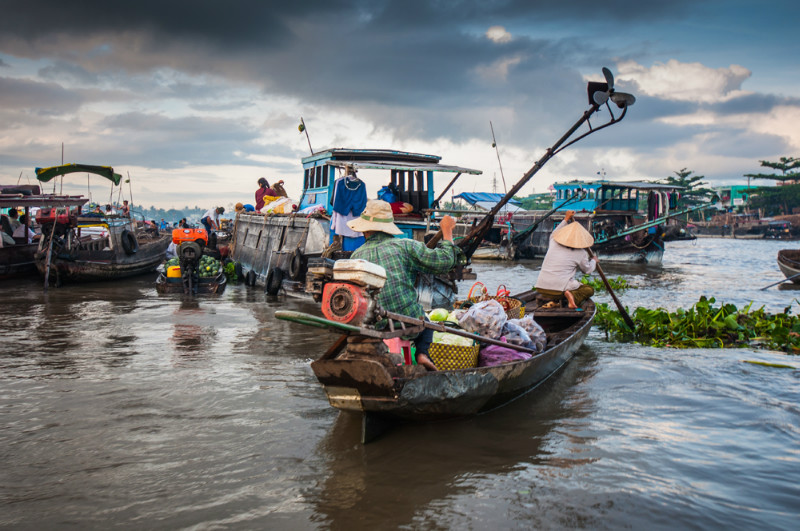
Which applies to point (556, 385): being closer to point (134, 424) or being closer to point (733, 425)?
point (733, 425)

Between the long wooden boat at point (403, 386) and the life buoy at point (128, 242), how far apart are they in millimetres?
14636

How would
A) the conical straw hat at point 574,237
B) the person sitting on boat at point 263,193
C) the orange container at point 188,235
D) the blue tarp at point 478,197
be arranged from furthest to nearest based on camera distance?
the blue tarp at point 478,197
the person sitting on boat at point 263,193
the orange container at point 188,235
the conical straw hat at point 574,237

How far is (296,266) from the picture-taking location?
13.4 m

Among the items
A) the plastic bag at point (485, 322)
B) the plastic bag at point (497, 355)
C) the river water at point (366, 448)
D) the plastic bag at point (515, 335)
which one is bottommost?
the river water at point (366, 448)

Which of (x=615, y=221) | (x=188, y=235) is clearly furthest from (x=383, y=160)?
(x=615, y=221)

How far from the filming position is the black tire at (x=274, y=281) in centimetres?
1416

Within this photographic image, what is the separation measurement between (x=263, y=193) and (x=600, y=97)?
12949mm

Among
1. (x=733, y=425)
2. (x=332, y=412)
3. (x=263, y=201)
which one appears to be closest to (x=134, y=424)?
(x=332, y=412)

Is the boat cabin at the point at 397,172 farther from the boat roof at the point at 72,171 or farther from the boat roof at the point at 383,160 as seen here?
the boat roof at the point at 72,171

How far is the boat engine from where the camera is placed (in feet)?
14.4

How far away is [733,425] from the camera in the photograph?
217 inches

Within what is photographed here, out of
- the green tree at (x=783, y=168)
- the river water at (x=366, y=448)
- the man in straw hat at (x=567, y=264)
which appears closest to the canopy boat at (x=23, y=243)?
the river water at (x=366, y=448)

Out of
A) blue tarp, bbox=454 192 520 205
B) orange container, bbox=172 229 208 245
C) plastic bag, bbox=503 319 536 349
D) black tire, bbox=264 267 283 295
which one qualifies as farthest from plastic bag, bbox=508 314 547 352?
blue tarp, bbox=454 192 520 205

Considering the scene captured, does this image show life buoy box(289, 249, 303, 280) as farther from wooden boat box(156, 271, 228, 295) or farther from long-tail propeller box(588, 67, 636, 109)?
long-tail propeller box(588, 67, 636, 109)
